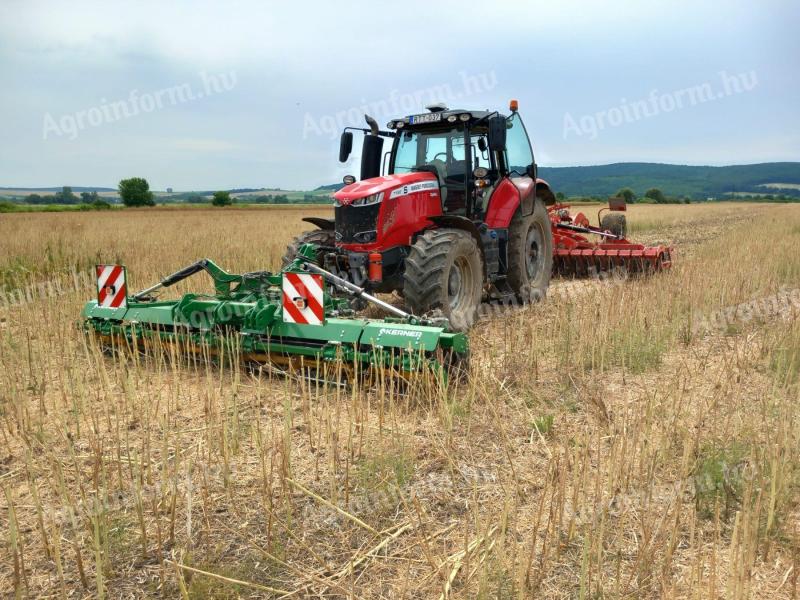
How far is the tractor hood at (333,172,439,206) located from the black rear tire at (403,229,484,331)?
52 centimetres

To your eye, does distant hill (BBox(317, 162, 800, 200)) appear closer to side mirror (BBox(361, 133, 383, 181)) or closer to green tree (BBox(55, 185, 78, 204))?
green tree (BBox(55, 185, 78, 204))

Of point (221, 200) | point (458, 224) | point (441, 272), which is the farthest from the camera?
point (221, 200)

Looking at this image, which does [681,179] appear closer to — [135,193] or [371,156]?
[135,193]

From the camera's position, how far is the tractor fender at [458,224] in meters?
6.36

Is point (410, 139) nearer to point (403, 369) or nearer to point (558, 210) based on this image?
point (403, 369)

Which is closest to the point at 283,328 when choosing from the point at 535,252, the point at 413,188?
the point at 413,188

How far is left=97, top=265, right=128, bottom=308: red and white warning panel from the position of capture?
523 cm

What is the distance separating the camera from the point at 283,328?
4605 millimetres

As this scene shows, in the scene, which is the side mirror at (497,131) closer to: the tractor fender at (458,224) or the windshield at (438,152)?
the windshield at (438,152)

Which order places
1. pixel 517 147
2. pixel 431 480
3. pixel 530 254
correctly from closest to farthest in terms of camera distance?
pixel 431 480
pixel 517 147
pixel 530 254

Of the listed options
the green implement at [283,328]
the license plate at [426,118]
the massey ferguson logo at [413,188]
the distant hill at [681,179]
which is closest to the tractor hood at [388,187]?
the massey ferguson logo at [413,188]

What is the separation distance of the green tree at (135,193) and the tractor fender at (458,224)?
56.5m

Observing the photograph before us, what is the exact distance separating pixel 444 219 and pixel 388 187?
2.39 feet

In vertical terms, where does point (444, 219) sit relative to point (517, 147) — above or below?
below
